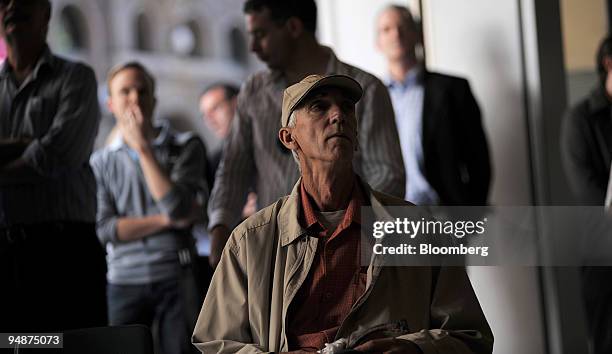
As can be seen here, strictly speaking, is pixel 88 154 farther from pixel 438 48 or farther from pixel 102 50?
pixel 102 50

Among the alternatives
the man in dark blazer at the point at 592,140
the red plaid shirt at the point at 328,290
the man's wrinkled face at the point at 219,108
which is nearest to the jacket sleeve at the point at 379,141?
the red plaid shirt at the point at 328,290

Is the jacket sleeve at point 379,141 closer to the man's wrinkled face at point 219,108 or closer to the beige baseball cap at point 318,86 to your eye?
the beige baseball cap at point 318,86

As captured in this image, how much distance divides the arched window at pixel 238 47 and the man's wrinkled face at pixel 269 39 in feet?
48.8

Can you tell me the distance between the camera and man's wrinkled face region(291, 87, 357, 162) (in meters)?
2.67

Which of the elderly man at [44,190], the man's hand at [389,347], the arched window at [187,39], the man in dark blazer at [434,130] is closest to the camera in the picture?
the man's hand at [389,347]

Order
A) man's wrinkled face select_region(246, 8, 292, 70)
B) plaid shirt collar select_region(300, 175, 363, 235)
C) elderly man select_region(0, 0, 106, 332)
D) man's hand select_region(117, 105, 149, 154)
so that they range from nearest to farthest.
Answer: plaid shirt collar select_region(300, 175, 363, 235) → elderly man select_region(0, 0, 106, 332) → man's wrinkled face select_region(246, 8, 292, 70) → man's hand select_region(117, 105, 149, 154)

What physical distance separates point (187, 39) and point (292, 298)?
55.3 ft

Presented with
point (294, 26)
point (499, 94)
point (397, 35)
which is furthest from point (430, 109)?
point (294, 26)

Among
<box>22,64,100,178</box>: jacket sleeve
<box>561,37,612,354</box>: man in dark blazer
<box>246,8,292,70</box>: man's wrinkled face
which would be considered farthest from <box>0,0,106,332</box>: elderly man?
<box>561,37,612,354</box>: man in dark blazer

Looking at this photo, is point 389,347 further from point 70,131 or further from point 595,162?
point 595,162

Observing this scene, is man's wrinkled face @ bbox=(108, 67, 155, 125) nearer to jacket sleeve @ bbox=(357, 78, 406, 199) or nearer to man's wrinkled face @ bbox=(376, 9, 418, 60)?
man's wrinkled face @ bbox=(376, 9, 418, 60)

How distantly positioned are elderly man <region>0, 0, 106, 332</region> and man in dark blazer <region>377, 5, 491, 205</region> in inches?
63.2

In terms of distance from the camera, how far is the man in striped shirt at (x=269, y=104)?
3.76 metres

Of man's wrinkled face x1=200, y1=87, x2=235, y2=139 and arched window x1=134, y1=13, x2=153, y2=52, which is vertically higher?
arched window x1=134, y1=13, x2=153, y2=52
